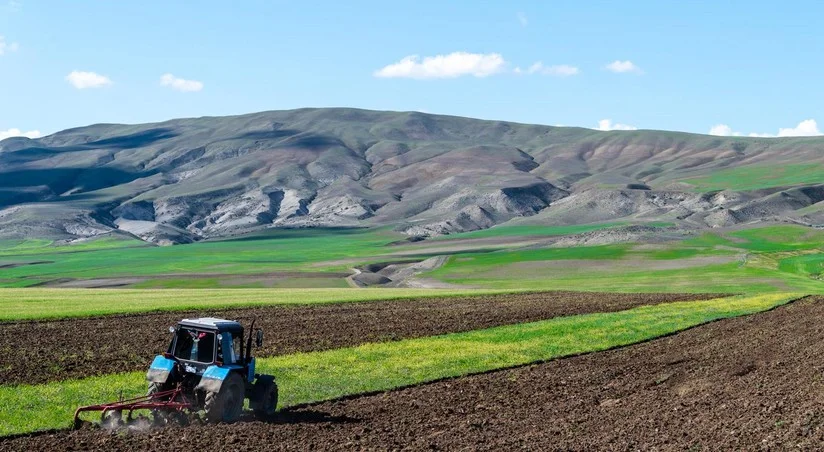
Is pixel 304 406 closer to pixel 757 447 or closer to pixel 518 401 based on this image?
pixel 518 401

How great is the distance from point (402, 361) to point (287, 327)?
1243cm

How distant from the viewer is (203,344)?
2273cm

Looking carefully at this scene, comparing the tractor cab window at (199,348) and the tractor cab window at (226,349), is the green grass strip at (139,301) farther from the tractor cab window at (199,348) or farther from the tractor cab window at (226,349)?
the tractor cab window at (226,349)

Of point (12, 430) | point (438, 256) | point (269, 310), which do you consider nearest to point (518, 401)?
point (12, 430)

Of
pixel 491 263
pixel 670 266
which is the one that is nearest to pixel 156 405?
pixel 670 266

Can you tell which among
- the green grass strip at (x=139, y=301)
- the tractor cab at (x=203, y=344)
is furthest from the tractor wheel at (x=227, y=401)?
the green grass strip at (x=139, y=301)

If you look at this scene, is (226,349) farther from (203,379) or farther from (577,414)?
(577,414)

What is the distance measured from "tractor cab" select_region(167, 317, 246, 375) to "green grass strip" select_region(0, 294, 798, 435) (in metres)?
3.26

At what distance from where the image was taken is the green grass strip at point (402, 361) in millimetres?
25391

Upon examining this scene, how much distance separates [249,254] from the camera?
147625 mm

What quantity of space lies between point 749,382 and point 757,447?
953 centimetres

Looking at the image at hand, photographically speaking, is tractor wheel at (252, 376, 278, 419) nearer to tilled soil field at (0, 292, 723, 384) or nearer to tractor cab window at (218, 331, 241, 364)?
tractor cab window at (218, 331, 241, 364)

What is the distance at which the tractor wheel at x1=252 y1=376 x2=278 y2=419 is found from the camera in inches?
926

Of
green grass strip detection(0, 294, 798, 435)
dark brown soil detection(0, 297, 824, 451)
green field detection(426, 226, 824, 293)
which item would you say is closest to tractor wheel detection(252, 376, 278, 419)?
dark brown soil detection(0, 297, 824, 451)
